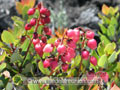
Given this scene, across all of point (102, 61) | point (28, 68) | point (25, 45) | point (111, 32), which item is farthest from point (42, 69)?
point (111, 32)

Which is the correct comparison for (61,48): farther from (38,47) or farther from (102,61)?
(102,61)

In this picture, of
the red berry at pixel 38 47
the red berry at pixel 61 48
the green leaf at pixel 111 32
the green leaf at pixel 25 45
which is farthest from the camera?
the green leaf at pixel 111 32

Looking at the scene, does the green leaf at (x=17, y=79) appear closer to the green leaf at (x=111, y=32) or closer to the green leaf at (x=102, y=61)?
the green leaf at (x=102, y=61)

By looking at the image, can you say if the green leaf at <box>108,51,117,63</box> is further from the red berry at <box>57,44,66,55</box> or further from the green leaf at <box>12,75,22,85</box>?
the green leaf at <box>12,75,22,85</box>

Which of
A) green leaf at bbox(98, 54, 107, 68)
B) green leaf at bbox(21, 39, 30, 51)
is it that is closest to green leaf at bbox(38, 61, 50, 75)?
green leaf at bbox(21, 39, 30, 51)

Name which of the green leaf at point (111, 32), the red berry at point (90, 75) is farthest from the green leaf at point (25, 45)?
the green leaf at point (111, 32)

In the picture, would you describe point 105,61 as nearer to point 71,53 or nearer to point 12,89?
point 71,53

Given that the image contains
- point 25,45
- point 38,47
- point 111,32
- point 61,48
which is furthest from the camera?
point 111,32

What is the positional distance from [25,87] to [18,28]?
0.39 metres

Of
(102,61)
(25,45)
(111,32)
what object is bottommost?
(111,32)

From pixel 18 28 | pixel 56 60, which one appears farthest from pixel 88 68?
pixel 18 28

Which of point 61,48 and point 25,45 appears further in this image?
point 25,45

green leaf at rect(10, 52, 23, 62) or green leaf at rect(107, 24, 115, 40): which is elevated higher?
green leaf at rect(10, 52, 23, 62)

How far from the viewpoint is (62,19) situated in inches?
116
